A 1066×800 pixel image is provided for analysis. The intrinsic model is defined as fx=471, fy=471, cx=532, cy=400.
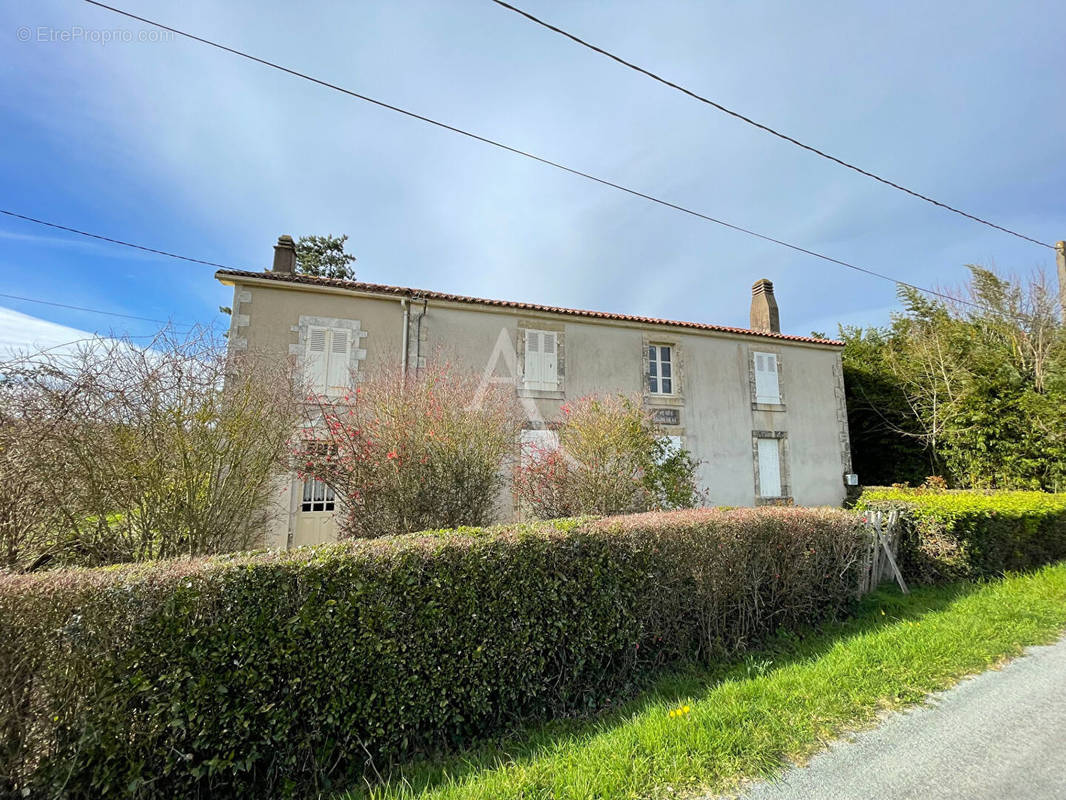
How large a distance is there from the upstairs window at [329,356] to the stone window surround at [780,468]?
10948 mm

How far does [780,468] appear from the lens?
44.4ft

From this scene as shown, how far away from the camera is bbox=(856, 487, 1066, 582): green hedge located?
6.11 m

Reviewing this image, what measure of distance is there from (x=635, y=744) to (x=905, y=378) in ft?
54.6

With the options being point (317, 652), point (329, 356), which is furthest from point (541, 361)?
point (317, 652)

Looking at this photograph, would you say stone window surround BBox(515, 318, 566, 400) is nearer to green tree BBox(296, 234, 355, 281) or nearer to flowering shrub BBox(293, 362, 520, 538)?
flowering shrub BBox(293, 362, 520, 538)

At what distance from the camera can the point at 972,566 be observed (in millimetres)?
6133

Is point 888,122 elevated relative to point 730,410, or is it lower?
elevated

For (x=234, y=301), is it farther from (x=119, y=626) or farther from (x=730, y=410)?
(x=730, y=410)

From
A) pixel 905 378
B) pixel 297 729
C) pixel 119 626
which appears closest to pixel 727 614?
pixel 297 729

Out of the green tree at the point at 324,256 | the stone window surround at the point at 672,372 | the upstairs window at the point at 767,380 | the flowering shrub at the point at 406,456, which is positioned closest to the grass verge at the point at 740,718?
the flowering shrub at the point at 406,456

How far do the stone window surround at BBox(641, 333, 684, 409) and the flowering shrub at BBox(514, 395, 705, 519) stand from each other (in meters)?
4.86

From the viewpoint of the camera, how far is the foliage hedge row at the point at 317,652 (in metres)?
2.19

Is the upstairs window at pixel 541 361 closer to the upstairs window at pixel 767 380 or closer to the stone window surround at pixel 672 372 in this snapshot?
the stone window surround at pixel 672 372

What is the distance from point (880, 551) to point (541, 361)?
7.76 meters
